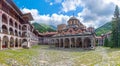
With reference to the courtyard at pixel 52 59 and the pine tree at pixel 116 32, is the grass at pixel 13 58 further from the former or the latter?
the pine tree at pixel 116 32

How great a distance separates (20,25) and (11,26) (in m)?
11.5

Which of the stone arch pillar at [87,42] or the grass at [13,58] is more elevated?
the stone arch pillar at [87,42]

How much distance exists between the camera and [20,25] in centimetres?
5966

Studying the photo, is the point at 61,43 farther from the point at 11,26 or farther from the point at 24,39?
the point at 11,26

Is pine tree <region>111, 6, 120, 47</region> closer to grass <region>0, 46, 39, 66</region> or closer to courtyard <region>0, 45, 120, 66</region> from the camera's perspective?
courtyard <region>0, 45, 120, 66</region>

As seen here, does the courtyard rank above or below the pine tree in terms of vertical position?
below

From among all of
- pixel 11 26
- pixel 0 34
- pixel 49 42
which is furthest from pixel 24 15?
pixel 49 42

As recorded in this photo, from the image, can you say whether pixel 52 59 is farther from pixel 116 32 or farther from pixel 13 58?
pixel 116 32

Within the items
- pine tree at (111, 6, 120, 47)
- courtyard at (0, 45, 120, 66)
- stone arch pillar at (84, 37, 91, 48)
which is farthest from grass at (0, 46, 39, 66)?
stone arch pillar at (84, 37, 91, 48)

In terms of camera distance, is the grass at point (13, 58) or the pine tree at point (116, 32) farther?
the pine tree at point (116, 32)

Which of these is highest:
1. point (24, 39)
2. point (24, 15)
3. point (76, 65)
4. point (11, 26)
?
point (24, 15)

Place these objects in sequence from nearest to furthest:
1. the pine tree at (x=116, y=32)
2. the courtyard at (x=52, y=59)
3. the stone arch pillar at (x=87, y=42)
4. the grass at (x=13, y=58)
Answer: the grass at (x=13, y=58)
the courtyard at (x=52, y=59)
the pine tree at (x=116, y=32)
the stone arch pillar at (x=87, y=42)

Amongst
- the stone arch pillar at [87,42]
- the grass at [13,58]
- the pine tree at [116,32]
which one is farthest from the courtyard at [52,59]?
the stone arch pillar at [87,42]

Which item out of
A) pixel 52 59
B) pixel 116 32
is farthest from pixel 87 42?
pixel 52 59
